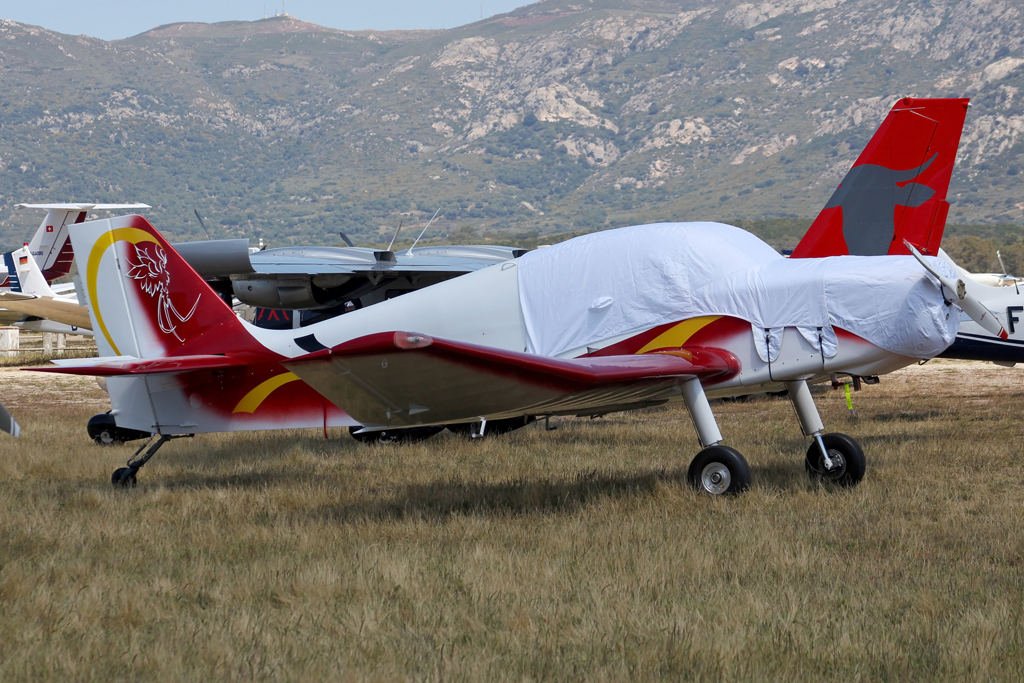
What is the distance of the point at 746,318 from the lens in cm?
730

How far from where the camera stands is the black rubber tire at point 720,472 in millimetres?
7051

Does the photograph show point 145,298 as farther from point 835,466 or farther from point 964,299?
point 964,299

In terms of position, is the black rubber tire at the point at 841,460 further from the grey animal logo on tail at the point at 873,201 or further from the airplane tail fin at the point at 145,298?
the airplane tail fin at the point at 145,298

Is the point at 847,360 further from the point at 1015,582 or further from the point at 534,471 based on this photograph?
the point at 534,471

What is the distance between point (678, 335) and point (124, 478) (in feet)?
16.8

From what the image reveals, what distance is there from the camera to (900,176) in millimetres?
10633

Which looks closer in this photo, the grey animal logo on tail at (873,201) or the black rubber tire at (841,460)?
the black rubber tire at (841,460)

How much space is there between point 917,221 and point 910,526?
544 cm

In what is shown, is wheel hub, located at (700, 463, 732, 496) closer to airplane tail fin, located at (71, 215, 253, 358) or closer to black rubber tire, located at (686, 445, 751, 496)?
black rubber tire, located at (686, 445, 751, 496)

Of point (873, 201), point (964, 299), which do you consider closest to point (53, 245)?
point (873, 201)

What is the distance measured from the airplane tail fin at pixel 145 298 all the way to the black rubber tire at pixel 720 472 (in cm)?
396

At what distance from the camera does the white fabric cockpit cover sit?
700cm

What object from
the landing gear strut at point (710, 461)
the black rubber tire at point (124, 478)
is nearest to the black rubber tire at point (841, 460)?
the landing gear strut at point (710, 461)

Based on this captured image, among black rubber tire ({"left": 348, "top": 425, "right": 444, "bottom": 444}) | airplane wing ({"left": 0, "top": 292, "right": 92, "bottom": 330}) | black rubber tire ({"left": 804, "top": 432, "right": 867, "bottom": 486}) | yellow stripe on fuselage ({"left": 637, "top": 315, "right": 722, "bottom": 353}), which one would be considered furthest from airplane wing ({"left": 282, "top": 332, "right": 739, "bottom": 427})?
airplane wing ({"left": 0, "top": 292, "right": 92, "bottom": 330})
